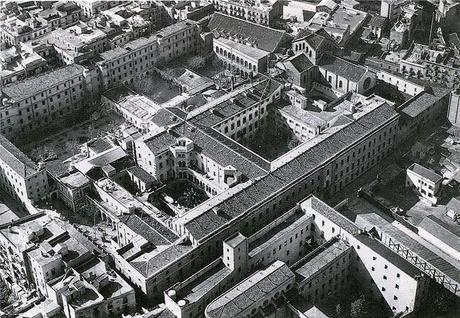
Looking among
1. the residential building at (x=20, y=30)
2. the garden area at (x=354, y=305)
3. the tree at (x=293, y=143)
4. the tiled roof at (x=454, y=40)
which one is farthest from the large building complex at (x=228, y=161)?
the tiled roof at (x=454, y=40)

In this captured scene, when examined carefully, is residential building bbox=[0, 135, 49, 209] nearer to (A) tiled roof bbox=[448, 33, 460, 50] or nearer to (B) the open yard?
(B) the open yard

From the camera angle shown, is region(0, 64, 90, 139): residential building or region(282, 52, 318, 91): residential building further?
region(282, 52, 318, 91): residential building

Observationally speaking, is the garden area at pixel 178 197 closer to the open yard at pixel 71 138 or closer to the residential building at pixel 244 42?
the open yard at pixel 71 138

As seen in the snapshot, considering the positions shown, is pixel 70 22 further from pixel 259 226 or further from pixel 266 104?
pixel 259 226

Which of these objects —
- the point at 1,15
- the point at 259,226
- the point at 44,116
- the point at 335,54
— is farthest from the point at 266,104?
the point at 1,15

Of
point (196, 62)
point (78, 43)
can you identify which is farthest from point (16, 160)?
point (196, 62)

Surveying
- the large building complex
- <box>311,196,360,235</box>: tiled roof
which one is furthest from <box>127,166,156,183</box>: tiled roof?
<box>311,196,360,235</box>: tiled roof

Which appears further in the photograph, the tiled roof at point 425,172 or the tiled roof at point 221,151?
the tiled roof at point 425,172
